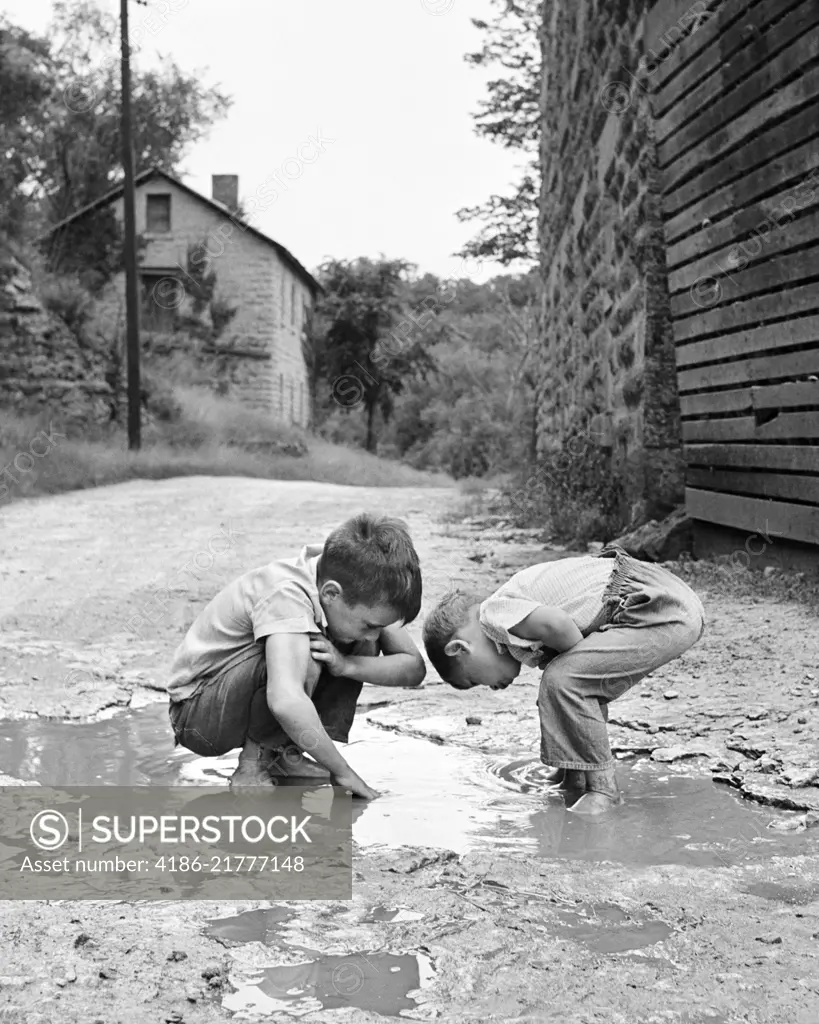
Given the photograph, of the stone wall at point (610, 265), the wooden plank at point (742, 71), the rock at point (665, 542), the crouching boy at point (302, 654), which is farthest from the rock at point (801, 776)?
the stone wall at point (610, 265)

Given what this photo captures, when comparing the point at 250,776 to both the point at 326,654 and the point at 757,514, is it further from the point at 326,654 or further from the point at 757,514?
the point at 757,514

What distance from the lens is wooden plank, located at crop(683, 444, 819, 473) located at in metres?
5.39

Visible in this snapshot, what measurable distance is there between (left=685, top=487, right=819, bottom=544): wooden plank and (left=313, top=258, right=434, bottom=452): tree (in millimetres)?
27608

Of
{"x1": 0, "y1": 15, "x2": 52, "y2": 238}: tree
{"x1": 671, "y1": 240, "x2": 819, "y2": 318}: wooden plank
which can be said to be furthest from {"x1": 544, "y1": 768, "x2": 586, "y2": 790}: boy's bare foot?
{"x1": 0, "y1": 15, "x2": 52, "y2": 238}: tree

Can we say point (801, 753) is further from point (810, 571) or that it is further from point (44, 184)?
point (44, 184)

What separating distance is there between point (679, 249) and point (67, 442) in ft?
44.0

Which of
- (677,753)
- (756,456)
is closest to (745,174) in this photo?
(756,456)

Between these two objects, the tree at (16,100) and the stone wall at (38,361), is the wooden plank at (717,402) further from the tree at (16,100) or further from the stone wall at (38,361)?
the tree at (16,100)

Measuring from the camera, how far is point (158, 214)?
95.3 feet

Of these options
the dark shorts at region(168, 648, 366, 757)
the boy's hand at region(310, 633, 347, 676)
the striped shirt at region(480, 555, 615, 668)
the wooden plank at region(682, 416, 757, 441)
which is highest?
the wooden plank at region(682, 416, 757, 441)

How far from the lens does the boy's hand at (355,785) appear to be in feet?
9.53

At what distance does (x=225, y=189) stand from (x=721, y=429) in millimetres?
28328

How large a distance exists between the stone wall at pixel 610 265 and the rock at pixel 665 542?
0.89 ft

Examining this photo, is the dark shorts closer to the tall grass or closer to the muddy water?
the muddy water
